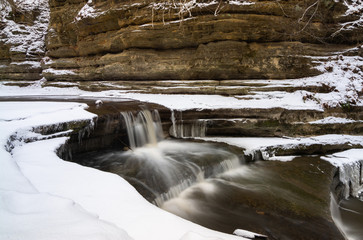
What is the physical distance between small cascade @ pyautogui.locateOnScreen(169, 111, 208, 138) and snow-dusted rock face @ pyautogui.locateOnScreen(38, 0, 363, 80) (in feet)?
10.1

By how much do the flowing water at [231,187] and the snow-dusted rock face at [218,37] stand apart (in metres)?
4.14

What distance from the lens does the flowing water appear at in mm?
3473

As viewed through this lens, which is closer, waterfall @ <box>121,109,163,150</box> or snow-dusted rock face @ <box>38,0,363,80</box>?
waterfall @ <box>121,109,163,150</box>

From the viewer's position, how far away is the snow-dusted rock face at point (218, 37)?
8.54 metres

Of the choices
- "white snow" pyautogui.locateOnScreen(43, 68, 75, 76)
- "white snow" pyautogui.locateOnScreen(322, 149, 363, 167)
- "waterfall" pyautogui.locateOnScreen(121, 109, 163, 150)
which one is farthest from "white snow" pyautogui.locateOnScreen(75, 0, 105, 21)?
"white snow" pyautogui.locateOnScreen(322, 149, 363, 167)

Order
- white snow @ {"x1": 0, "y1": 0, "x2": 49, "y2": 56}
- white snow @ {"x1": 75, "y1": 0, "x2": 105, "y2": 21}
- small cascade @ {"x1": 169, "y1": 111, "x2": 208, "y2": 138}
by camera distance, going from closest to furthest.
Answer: small cascade @ {"x1": 169, "y1": 111, "x2": 208, "y2": 138}
white snow @ {"x1": 75, "y1": 0, "x2": 105, "y2": 21}
white snow @ {"x1": 0, "y1": 0, "x2": 49, "y2": 56}

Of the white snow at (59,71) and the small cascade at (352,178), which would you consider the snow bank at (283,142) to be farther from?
the white snow at (59,71)

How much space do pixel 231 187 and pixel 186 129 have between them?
10.5 ft

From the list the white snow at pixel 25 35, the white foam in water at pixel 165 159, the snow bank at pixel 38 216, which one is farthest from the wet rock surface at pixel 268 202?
the white snow at pixel 25 35

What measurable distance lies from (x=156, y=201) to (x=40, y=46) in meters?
16.3

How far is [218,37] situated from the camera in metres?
8.95

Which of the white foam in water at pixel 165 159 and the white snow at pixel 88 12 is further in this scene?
the white snow at pixel 88 12

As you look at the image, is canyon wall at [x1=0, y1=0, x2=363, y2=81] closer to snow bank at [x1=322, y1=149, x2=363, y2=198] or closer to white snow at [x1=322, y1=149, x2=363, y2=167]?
white snow at [x1=322, y1=149, x2=363, y2=167]

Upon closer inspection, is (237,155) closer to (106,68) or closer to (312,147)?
(312,147)
